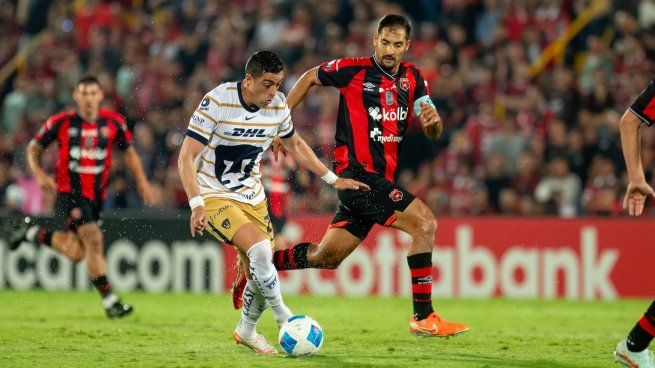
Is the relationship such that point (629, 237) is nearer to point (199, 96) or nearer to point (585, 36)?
point (585, 36)

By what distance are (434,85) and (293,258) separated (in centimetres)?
751

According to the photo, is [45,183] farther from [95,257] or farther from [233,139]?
[233,139]

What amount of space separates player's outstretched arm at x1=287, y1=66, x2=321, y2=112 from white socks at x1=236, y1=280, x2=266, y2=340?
1704 mm

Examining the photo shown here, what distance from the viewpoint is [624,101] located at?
15.6 meters

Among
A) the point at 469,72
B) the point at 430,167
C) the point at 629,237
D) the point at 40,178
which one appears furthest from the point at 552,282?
the point at 40,178

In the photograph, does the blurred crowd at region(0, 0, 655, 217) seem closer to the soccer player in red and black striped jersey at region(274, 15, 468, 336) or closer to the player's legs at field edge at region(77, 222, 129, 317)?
the player's legs at field edge at region(77, 222, 129, 317)

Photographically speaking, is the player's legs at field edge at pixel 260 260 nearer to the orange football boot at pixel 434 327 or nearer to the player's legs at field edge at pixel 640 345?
the orange football boot at pixel 434 327

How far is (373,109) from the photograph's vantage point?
9.28 meters

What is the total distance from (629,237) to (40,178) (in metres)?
7.20

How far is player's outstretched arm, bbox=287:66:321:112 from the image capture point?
368 inches

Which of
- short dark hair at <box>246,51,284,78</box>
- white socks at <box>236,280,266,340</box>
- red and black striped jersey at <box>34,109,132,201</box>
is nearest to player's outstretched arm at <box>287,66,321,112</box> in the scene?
short dark hair at <box>246,51,284,78</box>

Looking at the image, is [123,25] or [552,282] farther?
[123,25]

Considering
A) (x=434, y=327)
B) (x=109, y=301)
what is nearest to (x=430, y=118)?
(x=434, y=327)

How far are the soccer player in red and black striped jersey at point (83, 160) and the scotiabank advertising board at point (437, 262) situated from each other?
3263 mm
